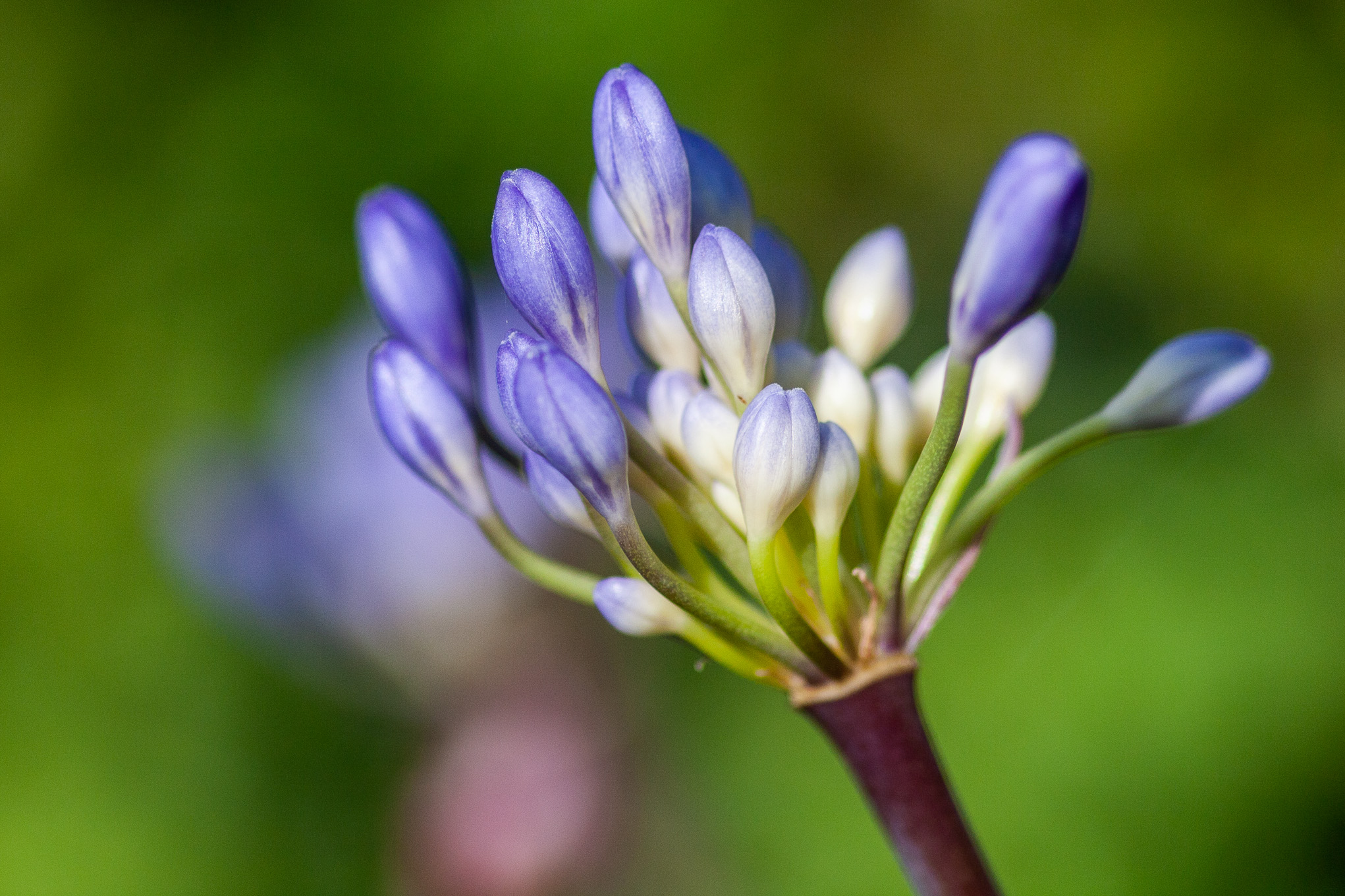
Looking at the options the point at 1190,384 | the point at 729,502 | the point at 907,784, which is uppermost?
the point at 729,502

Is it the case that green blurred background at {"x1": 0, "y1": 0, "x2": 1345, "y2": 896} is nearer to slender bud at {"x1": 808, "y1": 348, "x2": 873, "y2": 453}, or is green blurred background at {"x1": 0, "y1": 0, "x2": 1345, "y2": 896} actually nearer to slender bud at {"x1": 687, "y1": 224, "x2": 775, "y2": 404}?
slender bud at {"x1": 808, "y1": 348, "x2": 873, "y2": 453}

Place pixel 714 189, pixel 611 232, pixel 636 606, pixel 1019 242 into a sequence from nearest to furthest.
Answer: pixel 1019 242 → pixel 636 606 → pixel 714 189 → pixel 611 232

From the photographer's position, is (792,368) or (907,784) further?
(792,368)

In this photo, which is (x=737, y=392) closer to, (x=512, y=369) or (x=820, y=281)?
(x=512, y=369)

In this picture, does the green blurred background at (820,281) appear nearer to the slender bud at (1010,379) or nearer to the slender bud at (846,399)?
the slender bud at (1010,379)

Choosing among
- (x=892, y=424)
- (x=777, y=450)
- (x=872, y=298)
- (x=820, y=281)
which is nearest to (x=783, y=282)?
(x=872, y=298)

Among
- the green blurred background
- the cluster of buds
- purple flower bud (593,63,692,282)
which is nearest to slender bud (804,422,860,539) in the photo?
the cluster of buds
